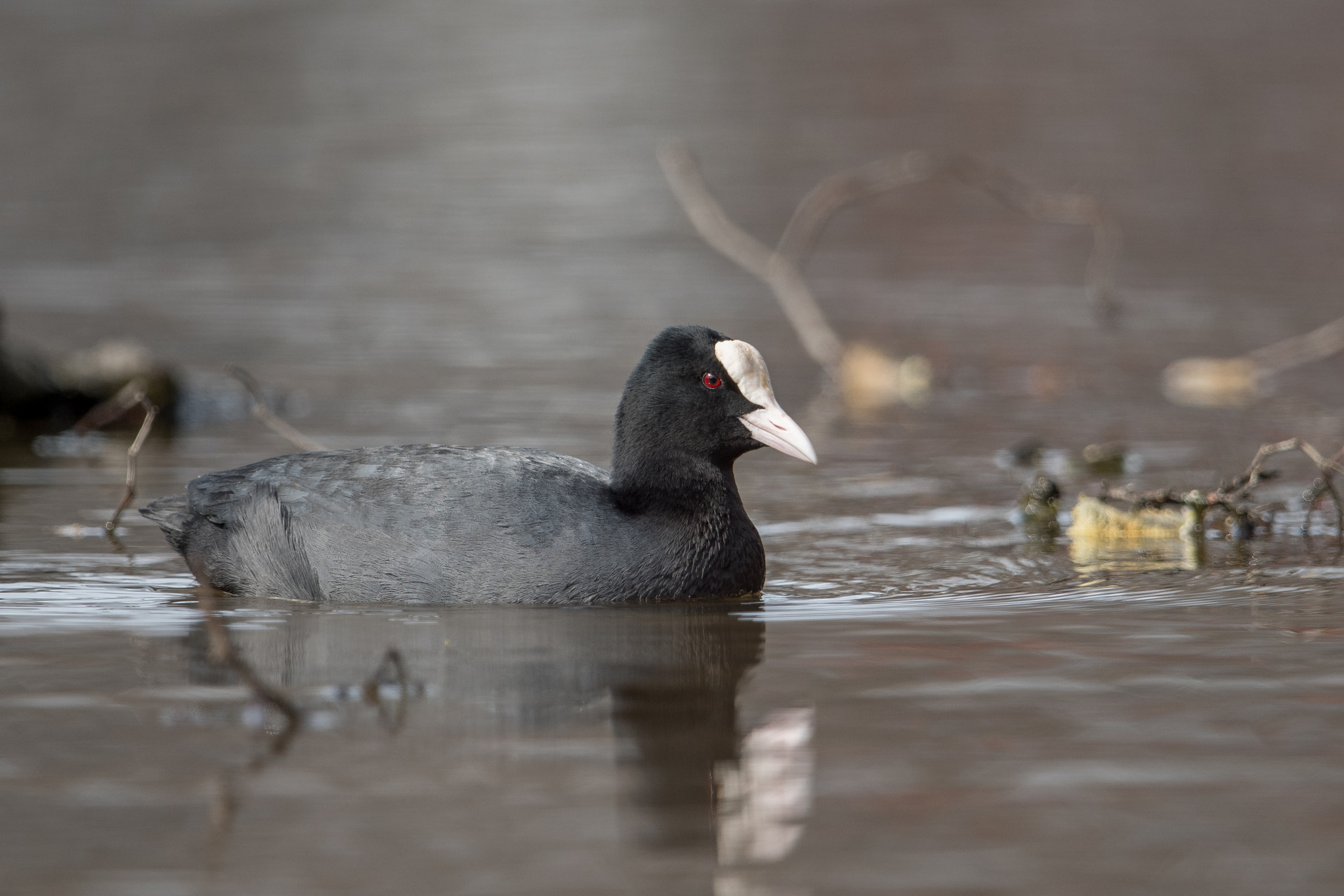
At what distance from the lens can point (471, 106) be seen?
2722 cm

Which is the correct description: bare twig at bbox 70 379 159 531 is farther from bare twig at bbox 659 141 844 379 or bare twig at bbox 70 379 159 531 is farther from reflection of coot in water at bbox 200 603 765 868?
bare twig at bbox 659 141 844 379

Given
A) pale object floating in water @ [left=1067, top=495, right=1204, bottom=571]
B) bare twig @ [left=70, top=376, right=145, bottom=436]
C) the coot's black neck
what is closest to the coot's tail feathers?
the coot's black neck

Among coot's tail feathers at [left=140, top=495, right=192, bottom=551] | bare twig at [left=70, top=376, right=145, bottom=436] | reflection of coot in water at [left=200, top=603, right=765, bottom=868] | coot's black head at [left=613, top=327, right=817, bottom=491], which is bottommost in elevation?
reflection of coot in water at [left=200, top=603, right=765, bottom=868]

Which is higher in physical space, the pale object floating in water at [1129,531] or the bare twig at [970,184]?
the bare twig at [970,184]

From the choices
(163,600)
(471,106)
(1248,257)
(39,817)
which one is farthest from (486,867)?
(471,106)

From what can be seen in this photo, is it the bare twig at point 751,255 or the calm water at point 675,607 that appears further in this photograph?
the bare twig at point 751,255

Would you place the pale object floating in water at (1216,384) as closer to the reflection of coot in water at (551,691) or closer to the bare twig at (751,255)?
the bare twig at (751,255)

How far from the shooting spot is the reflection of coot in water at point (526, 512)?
5973mm

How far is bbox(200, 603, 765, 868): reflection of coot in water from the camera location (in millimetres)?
4203

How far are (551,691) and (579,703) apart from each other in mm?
136

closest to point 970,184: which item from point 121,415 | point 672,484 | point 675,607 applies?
point 121,415

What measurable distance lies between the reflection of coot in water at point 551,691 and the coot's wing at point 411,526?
120mm

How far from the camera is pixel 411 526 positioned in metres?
5.99

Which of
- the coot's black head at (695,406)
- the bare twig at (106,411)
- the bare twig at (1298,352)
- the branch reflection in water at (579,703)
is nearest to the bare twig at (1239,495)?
the coot's black head at (695,406)
